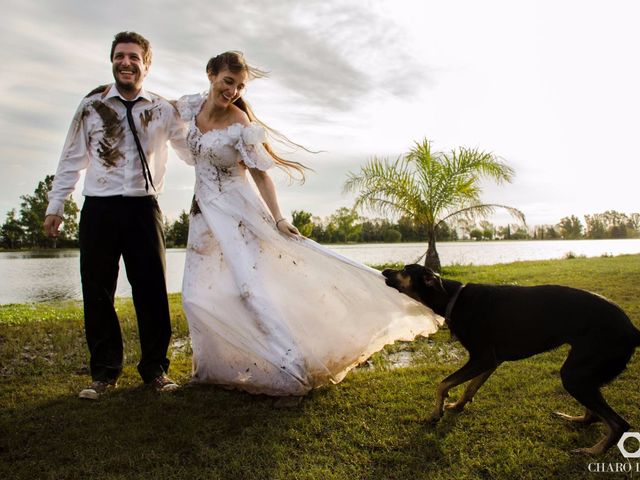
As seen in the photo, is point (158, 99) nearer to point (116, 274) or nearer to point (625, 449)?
point (116, 274)

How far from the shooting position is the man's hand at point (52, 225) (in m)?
4.49

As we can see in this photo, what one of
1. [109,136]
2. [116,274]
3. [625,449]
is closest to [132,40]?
[109,136]

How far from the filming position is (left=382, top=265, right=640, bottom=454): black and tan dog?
323 cm

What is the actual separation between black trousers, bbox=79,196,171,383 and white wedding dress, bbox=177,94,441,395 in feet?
1.41

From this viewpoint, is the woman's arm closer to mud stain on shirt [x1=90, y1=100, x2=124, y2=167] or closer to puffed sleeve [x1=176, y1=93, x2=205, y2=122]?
puffed sleeve [x1=176, y1=93, x2=205, y2=122]

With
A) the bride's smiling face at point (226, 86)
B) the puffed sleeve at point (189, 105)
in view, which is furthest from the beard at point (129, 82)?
the bride's smiling face at point (226, 86)

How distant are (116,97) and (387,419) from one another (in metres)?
4.01

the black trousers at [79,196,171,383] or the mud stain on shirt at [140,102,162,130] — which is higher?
the mud stain on shirt at [140,102,162,130]

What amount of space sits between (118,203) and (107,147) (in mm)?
576

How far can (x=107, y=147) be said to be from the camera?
461 centimetres

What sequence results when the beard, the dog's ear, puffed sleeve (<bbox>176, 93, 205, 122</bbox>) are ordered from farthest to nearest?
puffed sleeve (<bbox>176, 93, 205, 122</bbox>), the beard, the dog's ear

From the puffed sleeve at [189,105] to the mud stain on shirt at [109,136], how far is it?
0.62m

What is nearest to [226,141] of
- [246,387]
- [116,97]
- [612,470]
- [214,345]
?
[116,97]

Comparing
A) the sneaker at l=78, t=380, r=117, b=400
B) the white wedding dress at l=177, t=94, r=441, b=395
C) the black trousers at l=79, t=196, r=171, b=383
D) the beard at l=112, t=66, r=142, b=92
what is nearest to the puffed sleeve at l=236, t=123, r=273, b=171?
the white wedding dress at l=177, t=94, r=441, b=395
